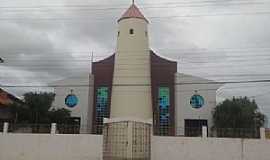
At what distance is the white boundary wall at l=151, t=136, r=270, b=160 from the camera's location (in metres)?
16.4

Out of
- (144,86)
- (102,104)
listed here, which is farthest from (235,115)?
(102,104)

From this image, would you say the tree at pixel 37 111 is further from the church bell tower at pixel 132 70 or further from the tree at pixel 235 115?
the tree at pixel 235 115

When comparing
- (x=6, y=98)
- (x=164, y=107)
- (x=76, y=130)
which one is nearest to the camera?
(x=76, y=130)

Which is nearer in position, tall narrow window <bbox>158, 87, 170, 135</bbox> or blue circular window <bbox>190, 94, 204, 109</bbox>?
tall narrow window <bbox>158, 87, 170, 135</bbox>

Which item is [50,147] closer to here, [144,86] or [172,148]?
[172,148]

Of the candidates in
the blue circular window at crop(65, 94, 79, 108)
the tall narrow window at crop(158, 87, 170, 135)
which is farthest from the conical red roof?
the blue circular window at crop(65, 94, 79, 108)

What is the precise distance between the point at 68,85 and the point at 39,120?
4.85 m

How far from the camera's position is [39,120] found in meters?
25.2

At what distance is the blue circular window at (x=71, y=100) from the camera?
28705 mm

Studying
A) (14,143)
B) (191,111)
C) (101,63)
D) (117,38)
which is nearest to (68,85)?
(101,63)

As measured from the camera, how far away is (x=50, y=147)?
17234 millimetres

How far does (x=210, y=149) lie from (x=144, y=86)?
7.86m

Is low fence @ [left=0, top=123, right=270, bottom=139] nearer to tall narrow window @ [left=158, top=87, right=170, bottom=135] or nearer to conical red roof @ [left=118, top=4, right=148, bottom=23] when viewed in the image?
tall narrow window @ [left=158, top=87, right=170, bottom=135]

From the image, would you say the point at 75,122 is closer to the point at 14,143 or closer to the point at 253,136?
the point at 14,143
